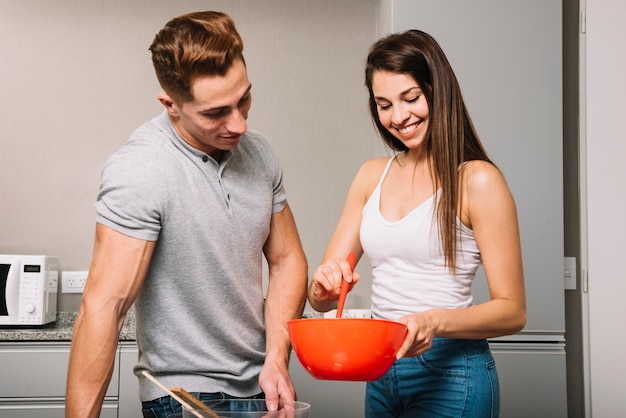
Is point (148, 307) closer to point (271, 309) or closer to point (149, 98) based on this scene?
point (271, 309)

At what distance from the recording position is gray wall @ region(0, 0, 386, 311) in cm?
302

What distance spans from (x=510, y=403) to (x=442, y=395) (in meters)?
1.34

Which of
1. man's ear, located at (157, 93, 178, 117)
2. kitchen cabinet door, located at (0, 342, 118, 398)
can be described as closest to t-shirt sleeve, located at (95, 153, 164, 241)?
man's ear, located at (157, 93, 178, 117)

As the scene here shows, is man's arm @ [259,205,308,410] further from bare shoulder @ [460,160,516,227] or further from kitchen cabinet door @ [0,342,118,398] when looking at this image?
kitchen cabinet door @ [0,342,118,398]

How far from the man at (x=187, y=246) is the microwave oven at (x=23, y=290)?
152 centimetres

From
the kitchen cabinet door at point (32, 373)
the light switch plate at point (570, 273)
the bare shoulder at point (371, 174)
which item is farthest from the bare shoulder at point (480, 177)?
the kitchen cabinet door at point (32, 373)

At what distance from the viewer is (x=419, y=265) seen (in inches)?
48.4

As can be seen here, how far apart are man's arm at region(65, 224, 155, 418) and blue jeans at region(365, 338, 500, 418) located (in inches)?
18.7

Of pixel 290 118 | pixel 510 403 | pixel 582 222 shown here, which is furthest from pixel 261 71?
pixel 510 403

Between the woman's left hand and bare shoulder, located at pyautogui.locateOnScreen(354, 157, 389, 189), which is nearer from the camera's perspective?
the woman's left hand

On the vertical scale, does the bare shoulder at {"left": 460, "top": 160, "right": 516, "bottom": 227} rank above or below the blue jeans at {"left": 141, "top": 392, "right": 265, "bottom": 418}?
above

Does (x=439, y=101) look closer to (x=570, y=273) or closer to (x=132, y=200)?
(x=132, y=200)

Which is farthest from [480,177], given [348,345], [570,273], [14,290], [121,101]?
[121,101]

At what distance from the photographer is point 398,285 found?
124cm
